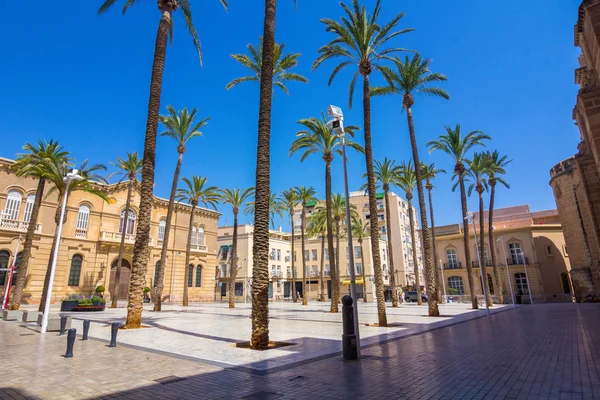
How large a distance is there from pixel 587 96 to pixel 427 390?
8.75m

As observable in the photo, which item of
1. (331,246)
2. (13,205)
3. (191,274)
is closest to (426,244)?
(331,246)

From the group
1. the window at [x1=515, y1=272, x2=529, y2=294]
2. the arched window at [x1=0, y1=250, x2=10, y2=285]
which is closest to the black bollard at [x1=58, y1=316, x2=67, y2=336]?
the arched window at [x1=0, y1=250, x2=10, y2=285]

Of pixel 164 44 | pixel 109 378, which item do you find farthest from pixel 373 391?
pixel 164 44

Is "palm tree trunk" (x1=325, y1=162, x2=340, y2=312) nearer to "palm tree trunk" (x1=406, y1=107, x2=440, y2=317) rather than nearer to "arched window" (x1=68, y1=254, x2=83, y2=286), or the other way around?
"palm tree trunk" (x1=406, y1=107, x2=440, y2=317)

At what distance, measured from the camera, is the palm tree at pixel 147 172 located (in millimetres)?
14414

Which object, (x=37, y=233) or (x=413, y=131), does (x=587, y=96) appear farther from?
(x=37, y=233)

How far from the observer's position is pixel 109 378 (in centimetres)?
641

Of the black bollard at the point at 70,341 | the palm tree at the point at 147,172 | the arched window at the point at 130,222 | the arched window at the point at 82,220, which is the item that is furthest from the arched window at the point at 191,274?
the black bollard at the point at 70,341

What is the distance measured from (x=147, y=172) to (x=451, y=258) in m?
47.8

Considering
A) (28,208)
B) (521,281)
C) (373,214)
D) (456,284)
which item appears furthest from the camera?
(456,284)

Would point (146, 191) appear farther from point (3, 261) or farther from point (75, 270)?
point (75, 270)

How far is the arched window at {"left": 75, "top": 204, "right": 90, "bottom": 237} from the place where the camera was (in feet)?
117

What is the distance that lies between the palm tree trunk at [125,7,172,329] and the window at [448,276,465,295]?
4670 centimetres

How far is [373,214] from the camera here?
55.7 feet
